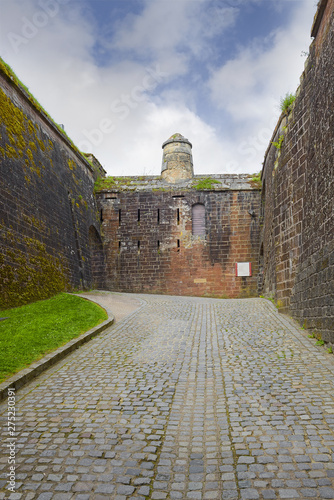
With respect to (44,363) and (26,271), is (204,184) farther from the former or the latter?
(44,363)

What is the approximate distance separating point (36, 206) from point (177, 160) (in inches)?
413

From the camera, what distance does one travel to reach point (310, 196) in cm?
863

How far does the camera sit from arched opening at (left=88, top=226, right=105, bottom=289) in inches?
807

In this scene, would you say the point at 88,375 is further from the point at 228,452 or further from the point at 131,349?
the point at 228,452

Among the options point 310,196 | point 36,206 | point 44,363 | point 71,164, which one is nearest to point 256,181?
point 71,164

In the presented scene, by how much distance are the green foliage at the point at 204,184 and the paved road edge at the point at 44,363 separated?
13.4m

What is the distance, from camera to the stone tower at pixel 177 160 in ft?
70.1

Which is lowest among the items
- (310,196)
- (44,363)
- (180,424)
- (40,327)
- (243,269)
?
(180,424)

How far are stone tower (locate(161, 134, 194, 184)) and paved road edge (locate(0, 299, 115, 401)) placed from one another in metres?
14.0

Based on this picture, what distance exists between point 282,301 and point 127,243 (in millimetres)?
11542

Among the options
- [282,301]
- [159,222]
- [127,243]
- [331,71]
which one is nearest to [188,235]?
[159,222]

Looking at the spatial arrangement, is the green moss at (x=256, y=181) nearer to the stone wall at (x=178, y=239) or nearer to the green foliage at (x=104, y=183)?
the stone wall at (x=178, y=239)

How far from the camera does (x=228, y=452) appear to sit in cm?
347

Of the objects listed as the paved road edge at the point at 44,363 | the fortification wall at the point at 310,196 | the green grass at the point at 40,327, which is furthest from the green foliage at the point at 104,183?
the paved road edge at the point at 44,363
